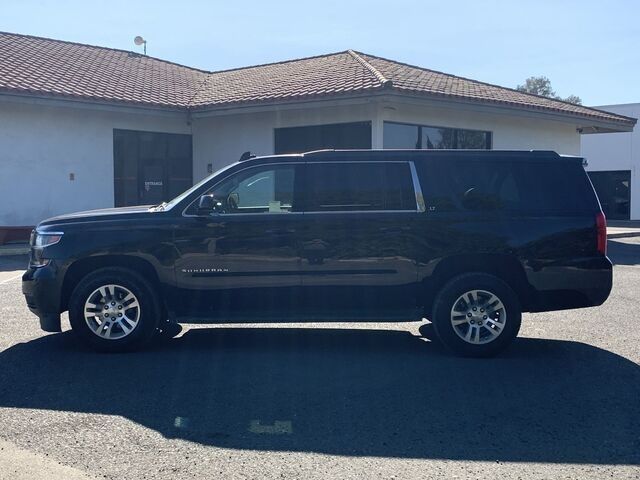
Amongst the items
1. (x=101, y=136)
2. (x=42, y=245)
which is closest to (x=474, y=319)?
(x=42, y=245)

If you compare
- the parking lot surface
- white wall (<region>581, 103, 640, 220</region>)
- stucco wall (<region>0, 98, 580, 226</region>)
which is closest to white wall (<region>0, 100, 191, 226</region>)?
stucco wall (<region>0, 98, 580, 226</region>)

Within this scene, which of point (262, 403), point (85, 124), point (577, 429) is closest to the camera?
point (577, 429)

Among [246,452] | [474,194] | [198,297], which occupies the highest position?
[474,194]

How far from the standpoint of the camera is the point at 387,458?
4.43m

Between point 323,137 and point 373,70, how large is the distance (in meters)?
2.15

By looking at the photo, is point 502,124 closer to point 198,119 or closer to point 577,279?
point 198,119

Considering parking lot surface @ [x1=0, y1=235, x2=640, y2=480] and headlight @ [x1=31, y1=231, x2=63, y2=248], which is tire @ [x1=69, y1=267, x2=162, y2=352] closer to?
parking lot surface @ [x1=0, y1=235, x2=640, y2=480]

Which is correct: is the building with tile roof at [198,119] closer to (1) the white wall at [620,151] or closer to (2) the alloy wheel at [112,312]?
(2) the alloy wheel at [112,312]

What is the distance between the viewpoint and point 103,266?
700 cm

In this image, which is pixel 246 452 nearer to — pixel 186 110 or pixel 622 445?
pixel 622 445

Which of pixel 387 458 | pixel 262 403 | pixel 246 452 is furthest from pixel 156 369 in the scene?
pixel 387 458

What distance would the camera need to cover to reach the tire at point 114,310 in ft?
22.6

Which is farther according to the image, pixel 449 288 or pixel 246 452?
pixel 449 288

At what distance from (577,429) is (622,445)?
1.13ft
